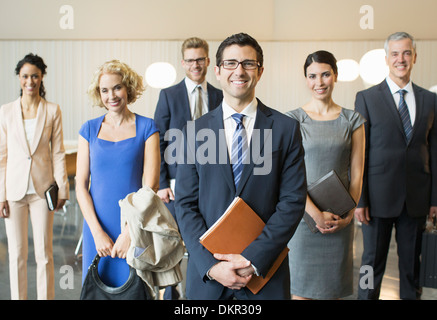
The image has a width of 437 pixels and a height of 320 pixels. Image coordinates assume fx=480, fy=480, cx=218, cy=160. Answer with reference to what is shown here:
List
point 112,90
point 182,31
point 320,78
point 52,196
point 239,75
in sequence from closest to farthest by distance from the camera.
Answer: point 239,75 → point 112,90 → point 320,78 → point 52,196 → point 182,31

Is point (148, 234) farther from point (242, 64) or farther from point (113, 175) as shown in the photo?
point (242, 64)

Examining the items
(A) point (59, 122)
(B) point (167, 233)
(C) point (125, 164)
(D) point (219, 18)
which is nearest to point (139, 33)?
(D) point (219, 18)

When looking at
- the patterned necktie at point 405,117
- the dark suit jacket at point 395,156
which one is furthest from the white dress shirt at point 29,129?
the patterned necktie at point 405,117

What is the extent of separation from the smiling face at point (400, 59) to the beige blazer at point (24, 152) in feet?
7.39

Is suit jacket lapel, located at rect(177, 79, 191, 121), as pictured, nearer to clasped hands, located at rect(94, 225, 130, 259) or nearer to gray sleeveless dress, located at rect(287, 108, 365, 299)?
gray sleeveless dress, located at rect(287, 108, 365, 299)

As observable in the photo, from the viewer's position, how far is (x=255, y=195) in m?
1.98

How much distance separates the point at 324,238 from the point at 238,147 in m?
1.13

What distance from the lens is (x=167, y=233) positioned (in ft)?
7.51

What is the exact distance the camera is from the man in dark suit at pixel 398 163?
10.5ft

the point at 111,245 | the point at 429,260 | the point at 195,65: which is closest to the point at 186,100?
the point at 195,65

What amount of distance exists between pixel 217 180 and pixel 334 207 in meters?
0.97

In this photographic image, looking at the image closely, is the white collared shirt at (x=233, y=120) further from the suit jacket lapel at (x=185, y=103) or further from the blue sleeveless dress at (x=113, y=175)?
the suit jacket lapel at (x=185, y=103)

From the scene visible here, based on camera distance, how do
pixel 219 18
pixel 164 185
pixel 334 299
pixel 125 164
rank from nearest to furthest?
pixel 125 164 < pixel 334 299 < pixel 164 185 < pixel 219 18

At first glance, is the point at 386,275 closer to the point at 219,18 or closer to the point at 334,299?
the point at 334,299
